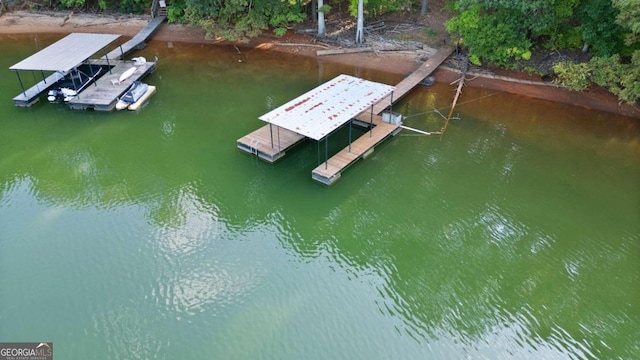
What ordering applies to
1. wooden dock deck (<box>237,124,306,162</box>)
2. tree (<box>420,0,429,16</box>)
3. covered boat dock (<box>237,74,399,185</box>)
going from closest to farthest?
covered boat dock (<box>237,74,399,185</box>) < wooden dock deck (<box>237,124,306,162</box>) < tree (<box>420,0,429,16</box>)

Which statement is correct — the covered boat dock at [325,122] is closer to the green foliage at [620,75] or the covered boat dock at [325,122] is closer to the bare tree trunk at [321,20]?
the bare tree trunk at [321,20]

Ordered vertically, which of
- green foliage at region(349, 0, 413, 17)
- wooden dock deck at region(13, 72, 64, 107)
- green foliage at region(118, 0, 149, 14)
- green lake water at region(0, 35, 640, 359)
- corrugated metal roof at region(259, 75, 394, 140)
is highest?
green foliage at region(349, 0, 413, 17)

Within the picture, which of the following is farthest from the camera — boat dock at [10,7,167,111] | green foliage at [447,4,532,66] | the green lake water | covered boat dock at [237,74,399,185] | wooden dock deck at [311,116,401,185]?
green foliage at [447,4,532,66]

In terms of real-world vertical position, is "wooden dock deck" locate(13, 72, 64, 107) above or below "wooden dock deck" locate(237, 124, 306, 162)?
above

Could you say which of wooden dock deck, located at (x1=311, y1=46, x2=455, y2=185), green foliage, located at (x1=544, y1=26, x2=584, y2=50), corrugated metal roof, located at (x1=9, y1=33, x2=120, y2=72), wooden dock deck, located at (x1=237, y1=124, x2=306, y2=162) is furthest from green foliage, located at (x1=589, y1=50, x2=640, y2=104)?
corrugated metal roof, located at (x1=9, y1=33, x2=120, y2=72)

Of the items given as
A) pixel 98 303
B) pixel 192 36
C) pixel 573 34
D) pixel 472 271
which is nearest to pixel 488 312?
pixel 472 271

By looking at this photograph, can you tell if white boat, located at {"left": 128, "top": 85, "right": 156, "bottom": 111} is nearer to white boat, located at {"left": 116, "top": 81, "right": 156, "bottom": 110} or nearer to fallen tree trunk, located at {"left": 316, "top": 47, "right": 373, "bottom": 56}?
white boat, located at {"left": 116, "top": 81, "right": 156, "bottom": 110}
